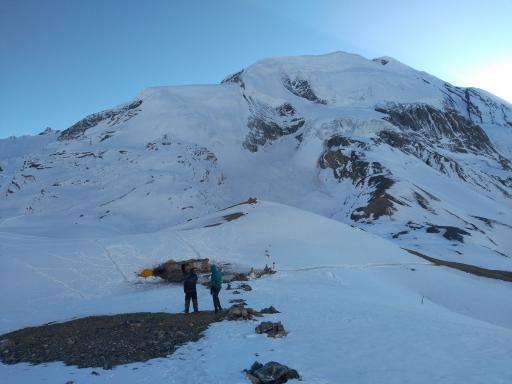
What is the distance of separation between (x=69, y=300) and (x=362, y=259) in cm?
2494

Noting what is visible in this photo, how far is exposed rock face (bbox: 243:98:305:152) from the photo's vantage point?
165 m

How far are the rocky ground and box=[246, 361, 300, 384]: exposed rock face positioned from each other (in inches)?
142

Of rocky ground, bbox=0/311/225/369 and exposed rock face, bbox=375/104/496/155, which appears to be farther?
exposed rock face, bbox=375/104/496/155

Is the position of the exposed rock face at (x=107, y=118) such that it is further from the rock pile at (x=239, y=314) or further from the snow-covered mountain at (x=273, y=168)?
the rock pile at (x=239, y=314)

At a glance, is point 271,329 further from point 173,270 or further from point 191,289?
point 173,270

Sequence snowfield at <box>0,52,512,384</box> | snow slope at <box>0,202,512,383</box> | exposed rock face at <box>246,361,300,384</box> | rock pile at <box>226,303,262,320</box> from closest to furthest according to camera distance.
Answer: exposed rock face at <box>246,361,300,384</box> < snow slope at <box>0,202,512,383</box> < snowfield at <box>0,52,512,384</box> < rock pile at <box>226,303,262,320</box>

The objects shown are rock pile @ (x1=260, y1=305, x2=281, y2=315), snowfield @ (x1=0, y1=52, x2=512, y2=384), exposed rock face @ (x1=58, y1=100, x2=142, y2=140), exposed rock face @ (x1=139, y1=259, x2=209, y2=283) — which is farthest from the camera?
exposed rock face @ (x1=58, y1=100, x2=142, y2=140)

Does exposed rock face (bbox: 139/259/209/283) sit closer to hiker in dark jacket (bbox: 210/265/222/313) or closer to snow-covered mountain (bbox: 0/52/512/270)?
Result: hiker in dark jacket (bbox: 210/265/222/313)

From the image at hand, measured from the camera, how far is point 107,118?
16162cm

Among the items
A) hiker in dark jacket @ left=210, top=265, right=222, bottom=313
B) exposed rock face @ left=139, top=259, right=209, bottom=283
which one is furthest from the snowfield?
hiker in dark jacket @ left=210, top=265, right=222, bottom=313

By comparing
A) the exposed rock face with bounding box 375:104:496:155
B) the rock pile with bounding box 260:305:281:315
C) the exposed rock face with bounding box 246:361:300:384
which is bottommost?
the rock pile with bounding box 260:305:281:315

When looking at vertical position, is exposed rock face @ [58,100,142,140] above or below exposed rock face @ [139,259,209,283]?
above

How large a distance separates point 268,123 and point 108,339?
161308 mm

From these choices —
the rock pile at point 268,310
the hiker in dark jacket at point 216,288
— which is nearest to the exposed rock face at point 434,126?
the rock pile at point 268,310
